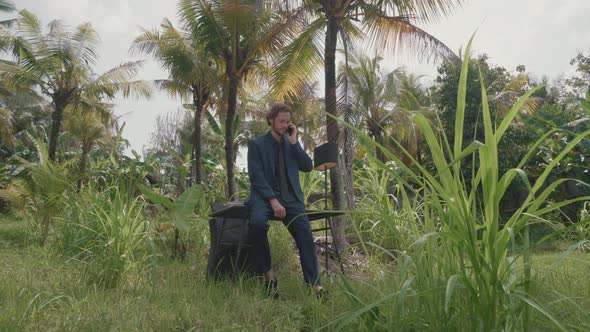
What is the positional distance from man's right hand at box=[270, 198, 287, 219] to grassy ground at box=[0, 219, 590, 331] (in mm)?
584

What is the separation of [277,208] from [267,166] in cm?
40

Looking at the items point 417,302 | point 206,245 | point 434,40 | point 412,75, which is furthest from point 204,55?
point 412,75

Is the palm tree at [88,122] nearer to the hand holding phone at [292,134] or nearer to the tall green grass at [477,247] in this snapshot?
the hand holding phone at [292,134]

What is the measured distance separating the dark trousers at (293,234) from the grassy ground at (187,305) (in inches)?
6.8

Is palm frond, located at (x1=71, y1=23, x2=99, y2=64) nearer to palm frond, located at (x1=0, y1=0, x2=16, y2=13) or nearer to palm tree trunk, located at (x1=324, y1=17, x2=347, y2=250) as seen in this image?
palm frond, located at (x1=0, y1=0, x2=16, y2=13)

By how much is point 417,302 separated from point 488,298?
283mm

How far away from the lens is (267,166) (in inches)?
143

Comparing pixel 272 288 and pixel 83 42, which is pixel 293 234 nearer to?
pixel 272 288

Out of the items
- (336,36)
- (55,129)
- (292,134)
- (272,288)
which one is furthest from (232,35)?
(272,288)

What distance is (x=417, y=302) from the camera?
71.5 inches

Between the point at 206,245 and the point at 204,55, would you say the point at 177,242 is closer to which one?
the point at 206,245

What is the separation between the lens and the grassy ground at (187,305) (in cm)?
244

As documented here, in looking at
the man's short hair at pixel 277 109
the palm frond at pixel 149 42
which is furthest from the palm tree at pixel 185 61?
the man's short hair at pixel 277 109

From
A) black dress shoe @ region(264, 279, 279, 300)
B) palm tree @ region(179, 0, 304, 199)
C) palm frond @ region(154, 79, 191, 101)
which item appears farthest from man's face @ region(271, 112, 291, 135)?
palm frond @ region(154, 79, 191, 101)
